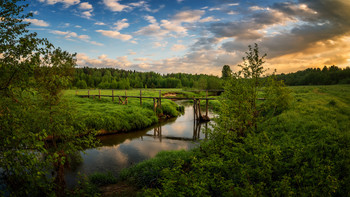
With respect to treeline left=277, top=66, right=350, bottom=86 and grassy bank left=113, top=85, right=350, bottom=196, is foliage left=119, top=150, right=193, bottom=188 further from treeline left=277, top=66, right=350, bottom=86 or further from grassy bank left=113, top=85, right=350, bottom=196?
treeline left=277, top=66, right=350, bottom=86

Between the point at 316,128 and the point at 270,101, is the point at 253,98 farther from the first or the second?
the point at 316,128

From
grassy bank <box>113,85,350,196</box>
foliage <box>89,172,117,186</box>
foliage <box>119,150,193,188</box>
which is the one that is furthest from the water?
grassy bank <box>113,85,350,196</box>

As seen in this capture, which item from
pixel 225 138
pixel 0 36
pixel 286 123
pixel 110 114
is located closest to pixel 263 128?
pixel 286 123

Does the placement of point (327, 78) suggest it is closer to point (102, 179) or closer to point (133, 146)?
point (133, 146)

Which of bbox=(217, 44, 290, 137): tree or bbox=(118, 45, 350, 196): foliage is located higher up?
bbox=(217, 44, 290, 137): tree

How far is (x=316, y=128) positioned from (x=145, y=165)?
9595 millimetres

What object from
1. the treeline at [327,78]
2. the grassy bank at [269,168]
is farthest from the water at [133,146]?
the treeline at [327,78]

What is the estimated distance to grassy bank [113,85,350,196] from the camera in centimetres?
488

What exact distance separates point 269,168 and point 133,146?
445 inches

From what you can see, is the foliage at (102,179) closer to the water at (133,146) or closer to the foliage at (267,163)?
the foliage at (267,163)

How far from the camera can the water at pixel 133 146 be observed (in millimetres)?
10934

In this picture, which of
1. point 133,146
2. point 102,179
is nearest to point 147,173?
point 102,179

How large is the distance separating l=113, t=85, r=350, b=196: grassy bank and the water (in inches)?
91.9

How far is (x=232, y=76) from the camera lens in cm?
1086
